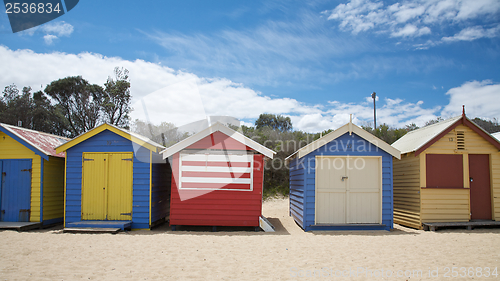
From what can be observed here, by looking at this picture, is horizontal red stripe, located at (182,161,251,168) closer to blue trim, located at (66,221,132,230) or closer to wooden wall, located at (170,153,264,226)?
wooden wall, located at (170,153,264,226)

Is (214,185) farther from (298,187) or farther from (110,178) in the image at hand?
(110,178)

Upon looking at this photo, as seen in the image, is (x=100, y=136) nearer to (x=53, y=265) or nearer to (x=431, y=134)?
(x=53, y=265)

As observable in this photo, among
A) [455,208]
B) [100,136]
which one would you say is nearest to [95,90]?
[100,136]

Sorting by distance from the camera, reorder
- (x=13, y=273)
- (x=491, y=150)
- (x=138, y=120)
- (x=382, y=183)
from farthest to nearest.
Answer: (x=138, y=120) < (x=491, y=150) < (x=382, y=183) < (x=13, y=273)

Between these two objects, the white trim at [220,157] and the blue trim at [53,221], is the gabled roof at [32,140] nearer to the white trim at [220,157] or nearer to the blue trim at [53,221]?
the blue trim at [53,221]

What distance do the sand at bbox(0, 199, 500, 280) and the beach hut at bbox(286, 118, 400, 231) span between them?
0.54 m

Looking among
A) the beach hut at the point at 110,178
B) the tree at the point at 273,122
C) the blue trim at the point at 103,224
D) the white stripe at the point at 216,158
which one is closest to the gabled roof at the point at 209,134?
the white stripe at the point at 216,158

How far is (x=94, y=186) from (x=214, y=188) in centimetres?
365

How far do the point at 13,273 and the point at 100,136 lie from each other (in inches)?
195

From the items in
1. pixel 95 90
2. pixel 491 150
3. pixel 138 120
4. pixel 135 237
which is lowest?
pixel 135 237

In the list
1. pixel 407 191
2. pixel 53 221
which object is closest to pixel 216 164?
pixel 53 221

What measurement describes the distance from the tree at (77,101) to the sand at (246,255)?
2072 centimetres

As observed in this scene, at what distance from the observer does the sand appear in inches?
194

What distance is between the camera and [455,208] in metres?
9.33
